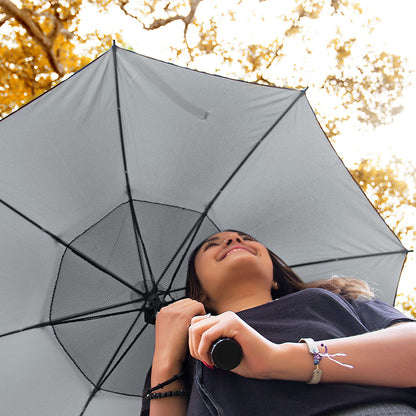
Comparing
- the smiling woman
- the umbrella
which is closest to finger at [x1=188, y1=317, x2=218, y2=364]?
the smiling woman

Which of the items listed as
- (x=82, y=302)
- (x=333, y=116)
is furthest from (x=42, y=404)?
(x=333, y=116)

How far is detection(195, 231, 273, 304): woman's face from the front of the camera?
2.13 metres

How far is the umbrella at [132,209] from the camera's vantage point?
2.19 meters

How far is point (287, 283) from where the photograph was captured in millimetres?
2498

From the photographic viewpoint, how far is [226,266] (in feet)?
7.01

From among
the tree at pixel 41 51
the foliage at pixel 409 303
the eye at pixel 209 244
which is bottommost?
the foliage at pixel 409 303

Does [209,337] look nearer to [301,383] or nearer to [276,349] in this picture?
[276,349]

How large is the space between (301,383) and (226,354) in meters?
0.40

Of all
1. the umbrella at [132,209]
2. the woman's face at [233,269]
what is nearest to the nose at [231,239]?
the woman's face at [233,269]

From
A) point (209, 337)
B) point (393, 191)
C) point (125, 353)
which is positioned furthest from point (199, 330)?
point (393, 191)

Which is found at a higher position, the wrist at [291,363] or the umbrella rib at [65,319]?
the umbrella rib at [65,319]

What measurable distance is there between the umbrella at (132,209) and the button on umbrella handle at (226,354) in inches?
52.5

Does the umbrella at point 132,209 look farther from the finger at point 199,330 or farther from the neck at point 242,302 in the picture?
the finger at point 199,330

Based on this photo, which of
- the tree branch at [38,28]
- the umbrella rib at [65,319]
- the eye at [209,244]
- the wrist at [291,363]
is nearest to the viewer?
the wrist at [291,363]
